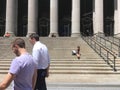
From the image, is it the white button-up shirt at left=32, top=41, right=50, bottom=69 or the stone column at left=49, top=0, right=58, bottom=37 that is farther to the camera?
the stone column at left=49, top=0, right=58, bottom=37

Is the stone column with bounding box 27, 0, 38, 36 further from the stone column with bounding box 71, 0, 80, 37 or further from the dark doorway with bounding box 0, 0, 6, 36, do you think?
the dark doorway with bounding box 0, 0, 6, 36

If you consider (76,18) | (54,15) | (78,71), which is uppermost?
(54,15)

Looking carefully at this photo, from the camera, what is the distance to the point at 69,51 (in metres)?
30.4

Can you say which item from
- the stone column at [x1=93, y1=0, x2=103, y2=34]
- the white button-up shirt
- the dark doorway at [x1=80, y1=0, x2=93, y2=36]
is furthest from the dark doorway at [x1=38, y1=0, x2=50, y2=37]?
the white button-up shirt

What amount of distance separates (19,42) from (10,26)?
4053 cm

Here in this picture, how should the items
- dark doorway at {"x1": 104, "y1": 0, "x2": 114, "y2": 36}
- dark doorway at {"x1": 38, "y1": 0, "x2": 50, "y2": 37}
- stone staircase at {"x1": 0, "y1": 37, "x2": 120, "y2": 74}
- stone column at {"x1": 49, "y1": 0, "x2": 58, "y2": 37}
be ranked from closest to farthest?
stone staircase at {"x1": 0, "y1": 37, "x2": 120, "y2": 74} < stone column at {"x1": 49, "y1": 0, "x2": 58, "y2": 37} < dark doorway at {"x1": 104, "y1": 0, "x2": 114, "y2": 36} < dark doorway at {"x1": 38, "y1": 0, "x2": 50, "y2": 37}

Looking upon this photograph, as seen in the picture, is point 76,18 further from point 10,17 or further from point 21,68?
point 21,68

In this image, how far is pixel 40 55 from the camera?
919cm

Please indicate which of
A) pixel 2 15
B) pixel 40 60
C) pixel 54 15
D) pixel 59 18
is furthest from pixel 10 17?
pixel 40 60

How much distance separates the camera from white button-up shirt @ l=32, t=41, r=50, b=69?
29.8ft

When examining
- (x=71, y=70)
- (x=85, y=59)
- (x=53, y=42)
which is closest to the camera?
(x=71, y=70)

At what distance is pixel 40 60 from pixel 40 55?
0.50ft

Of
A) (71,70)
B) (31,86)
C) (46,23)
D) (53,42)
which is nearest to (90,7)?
(46,23)

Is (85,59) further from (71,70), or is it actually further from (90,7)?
(90,7)
